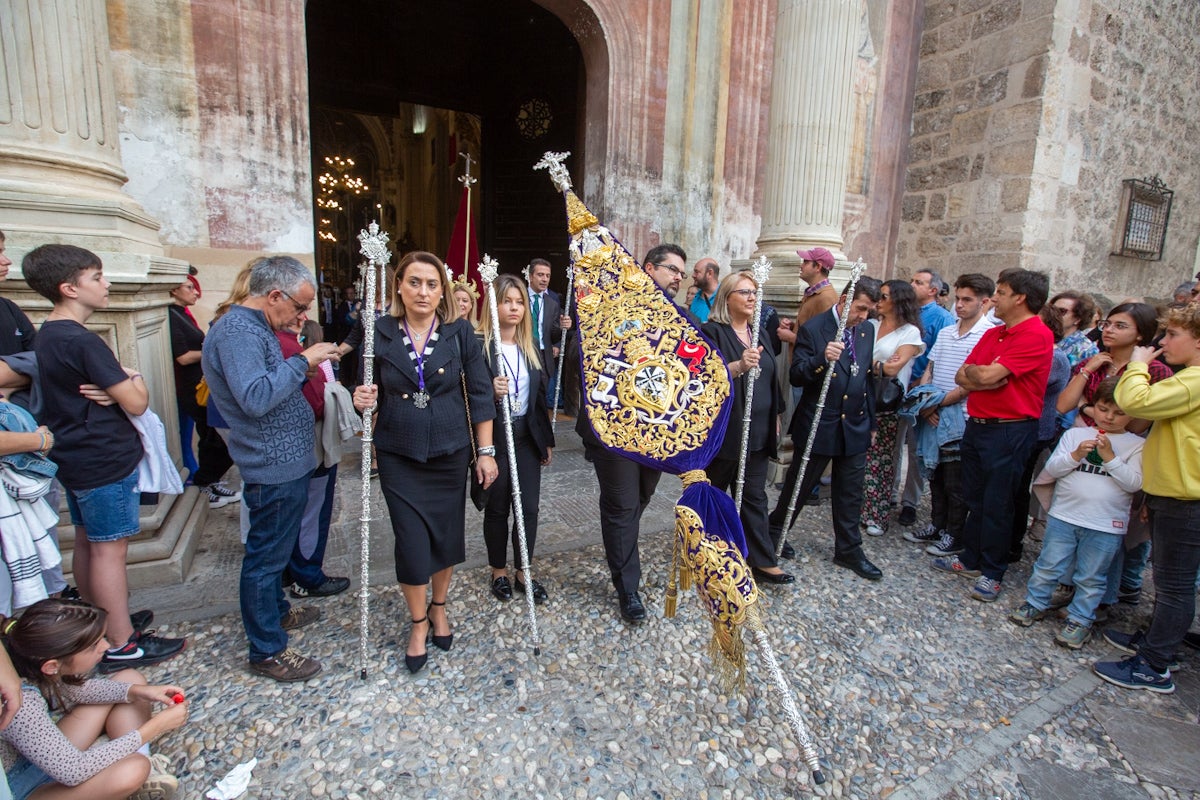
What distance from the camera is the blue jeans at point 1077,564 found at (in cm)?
341

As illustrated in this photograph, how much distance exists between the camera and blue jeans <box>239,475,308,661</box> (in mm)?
2666

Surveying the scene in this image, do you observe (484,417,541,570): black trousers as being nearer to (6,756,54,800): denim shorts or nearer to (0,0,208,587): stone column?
(0,0,208,587): stone column

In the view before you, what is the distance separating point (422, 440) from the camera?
109 inches

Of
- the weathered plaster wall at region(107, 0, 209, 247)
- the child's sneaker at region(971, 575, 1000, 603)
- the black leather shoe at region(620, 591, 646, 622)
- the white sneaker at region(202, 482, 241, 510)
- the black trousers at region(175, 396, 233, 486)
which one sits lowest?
the child's sneaker at region(971, 575, 1000, 603)

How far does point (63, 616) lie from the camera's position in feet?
6.61

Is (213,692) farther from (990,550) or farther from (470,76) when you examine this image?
(470,76)

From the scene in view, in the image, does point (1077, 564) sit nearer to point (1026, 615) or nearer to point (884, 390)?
point (1026, 615)

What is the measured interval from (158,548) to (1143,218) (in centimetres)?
1264

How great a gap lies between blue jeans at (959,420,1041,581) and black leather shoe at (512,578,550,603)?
9.35 ft

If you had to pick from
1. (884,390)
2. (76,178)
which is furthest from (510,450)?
(884,390)

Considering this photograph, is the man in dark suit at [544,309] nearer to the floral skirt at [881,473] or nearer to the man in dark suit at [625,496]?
the man in dark suit at [625,496]

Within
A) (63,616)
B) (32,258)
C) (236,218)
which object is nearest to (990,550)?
(63,616)

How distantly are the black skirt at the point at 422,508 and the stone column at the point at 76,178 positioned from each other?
1.62 m

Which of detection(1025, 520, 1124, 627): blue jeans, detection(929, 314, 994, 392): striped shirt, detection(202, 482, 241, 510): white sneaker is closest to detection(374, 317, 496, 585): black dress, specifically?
detection(202, 482, 241, 510): white sneaker
